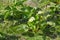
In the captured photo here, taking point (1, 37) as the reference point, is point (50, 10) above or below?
above

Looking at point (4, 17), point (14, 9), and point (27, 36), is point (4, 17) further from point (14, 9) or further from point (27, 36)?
point (27, 36)

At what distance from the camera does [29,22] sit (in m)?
5.28

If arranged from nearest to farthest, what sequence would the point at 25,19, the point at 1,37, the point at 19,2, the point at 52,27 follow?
the point at 1,37 < the point at 52,27 < the point at 25,19 < the point at 19,2

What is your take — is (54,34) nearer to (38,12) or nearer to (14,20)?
(38,12)

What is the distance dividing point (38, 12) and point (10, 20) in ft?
2.88

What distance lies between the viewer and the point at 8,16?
18.8 feet

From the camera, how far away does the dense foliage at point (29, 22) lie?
513 cm

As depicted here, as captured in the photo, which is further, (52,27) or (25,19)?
(25,19)

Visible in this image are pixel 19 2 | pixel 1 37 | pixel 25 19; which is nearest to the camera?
pixel 1 37

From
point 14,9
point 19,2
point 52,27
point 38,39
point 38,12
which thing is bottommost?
point 38,39

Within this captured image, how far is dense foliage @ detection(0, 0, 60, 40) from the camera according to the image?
5133mm

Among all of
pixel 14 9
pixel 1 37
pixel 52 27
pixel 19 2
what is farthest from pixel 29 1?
pixel 1 37

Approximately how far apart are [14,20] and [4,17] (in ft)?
1.03

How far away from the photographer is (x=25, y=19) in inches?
223
